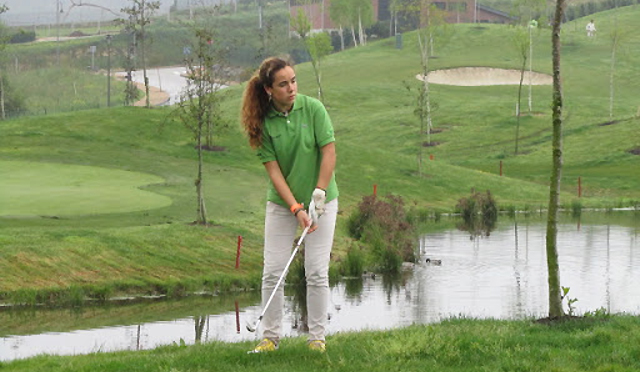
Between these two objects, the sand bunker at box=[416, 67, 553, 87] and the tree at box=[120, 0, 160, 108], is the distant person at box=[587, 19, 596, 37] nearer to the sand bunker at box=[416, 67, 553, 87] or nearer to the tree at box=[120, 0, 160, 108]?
the sand bunker at box=[416, 67, 553, 87]

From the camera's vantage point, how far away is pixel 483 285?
3225 cm

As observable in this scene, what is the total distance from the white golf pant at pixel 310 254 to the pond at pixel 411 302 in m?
4.93

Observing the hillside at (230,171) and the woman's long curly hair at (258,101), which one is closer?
the woman's long curly hair at (258,101)

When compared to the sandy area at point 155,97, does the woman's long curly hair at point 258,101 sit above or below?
above

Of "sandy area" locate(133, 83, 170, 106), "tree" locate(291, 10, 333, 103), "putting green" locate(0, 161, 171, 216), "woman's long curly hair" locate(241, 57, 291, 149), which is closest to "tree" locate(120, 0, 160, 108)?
"putting green" locate(0, 161, 171, 216)

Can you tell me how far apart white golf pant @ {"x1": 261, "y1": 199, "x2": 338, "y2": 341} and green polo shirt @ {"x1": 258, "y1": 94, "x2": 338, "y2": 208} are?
19 cm

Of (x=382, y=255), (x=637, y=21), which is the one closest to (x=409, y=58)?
(x=637, y=21)

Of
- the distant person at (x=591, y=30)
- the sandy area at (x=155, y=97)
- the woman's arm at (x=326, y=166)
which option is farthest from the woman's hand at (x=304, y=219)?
the distant person at (x=591, y=30)

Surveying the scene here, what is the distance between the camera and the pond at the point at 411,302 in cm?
2334

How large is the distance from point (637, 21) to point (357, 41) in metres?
48.9

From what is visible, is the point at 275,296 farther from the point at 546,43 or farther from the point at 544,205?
the point at 546,43

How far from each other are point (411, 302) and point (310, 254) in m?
17.6

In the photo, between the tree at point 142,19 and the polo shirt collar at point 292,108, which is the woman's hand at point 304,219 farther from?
the tree at point 142,19

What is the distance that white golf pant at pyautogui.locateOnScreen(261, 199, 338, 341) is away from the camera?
38.5ft
